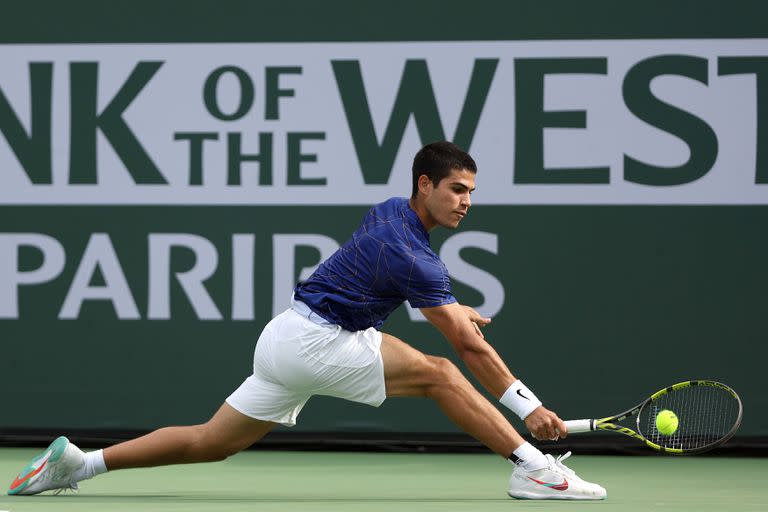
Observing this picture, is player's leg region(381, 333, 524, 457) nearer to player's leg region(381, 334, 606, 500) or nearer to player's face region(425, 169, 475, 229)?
player's leg region(381, 334, 606, 500)

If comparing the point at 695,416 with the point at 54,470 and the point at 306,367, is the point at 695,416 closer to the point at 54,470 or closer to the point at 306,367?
the point at 306,367

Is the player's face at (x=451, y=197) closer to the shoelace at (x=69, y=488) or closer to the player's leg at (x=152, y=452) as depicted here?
the player's leg at (x=152, y=452)

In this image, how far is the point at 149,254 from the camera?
6.30m

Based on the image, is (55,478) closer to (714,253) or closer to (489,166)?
(489,166)

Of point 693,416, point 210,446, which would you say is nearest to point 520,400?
point 210,446

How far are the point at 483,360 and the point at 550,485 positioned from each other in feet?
1.55

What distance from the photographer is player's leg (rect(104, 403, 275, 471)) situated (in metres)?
4.41

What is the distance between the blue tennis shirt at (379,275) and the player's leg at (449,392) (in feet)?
0.51

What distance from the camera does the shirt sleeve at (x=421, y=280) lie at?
4176 millimetres

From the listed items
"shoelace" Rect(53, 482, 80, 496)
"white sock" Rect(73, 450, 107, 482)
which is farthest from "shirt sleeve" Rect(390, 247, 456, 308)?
"shoelace" Rect(53, 482, 80, 496)

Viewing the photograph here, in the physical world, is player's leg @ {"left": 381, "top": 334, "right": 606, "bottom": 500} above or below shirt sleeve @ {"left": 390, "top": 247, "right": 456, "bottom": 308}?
below

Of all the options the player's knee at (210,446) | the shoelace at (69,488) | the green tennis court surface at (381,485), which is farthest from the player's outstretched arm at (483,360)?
the shoelace at (69,488)

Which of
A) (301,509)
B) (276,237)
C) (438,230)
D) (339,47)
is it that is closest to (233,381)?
(276,237)

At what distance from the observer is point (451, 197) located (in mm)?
4301
